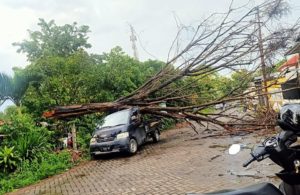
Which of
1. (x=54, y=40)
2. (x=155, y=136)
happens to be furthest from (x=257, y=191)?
(x=54, y=40)

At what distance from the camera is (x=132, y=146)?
45.0ft

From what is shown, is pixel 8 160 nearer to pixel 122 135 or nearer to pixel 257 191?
pixel 122 135

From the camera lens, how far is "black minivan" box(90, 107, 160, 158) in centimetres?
1339

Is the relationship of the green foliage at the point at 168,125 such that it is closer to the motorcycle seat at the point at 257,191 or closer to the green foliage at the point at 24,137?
the green foliage at the point at 24,137

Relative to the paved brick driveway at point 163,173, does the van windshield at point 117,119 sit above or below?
above

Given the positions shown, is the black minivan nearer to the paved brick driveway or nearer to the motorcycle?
the paved brick driveway

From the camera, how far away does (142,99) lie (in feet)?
46.3

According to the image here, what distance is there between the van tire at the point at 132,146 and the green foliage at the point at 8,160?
4066mm

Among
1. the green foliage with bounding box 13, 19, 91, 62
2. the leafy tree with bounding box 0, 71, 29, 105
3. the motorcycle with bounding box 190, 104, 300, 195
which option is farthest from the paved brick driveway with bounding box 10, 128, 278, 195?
the green foliage with bounding box 13, 19, 91, 62

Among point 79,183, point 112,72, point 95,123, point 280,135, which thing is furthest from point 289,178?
point 112,72

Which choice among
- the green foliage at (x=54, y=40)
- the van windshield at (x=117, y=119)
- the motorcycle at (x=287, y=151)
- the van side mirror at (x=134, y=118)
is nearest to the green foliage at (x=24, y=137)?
the van windshield at (x=117, y=119)

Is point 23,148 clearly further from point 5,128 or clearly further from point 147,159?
point 147,159

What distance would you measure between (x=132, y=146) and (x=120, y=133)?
28.2 inches

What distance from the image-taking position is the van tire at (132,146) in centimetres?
1349
